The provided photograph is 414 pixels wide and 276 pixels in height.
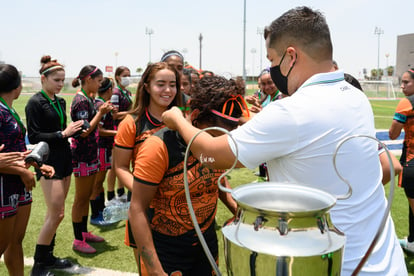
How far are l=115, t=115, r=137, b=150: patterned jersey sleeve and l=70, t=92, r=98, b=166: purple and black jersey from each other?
207 centimetres

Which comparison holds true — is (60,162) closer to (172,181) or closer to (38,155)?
(38,155)

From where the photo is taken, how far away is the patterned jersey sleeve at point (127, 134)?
2736mm

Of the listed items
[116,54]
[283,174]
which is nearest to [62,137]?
[283,174]

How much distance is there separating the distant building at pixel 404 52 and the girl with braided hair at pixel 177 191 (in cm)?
7912

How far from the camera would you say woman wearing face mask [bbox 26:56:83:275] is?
3783 millimetres

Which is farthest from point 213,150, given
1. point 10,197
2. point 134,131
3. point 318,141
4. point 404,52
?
point 404,52

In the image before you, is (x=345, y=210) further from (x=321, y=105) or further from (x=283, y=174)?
(x=321, y=105)

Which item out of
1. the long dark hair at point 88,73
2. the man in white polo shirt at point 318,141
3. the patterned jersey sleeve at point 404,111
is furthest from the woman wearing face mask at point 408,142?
the long dark hair at point 88,73

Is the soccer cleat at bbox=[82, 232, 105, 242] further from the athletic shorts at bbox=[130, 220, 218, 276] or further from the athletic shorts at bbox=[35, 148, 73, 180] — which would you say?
the athletic shorts at bbox=[130, 220, 218, 276]

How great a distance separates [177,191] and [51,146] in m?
2.45

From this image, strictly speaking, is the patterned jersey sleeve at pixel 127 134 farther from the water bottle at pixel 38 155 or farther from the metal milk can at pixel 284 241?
the metal milk can at pixel 284 241

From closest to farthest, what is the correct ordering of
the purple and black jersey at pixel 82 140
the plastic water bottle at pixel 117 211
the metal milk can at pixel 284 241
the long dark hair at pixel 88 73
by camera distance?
the metal milk can at pixel 284 241, the plastic water bottle at pixel 117 211, the purple and black jersey at pixel 82 140, the long dark hair at pixel 88 73

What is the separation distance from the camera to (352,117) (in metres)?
1.35

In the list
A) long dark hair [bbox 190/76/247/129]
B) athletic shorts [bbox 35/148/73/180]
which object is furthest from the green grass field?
long dark hair [bbox 190/76/247/129]
